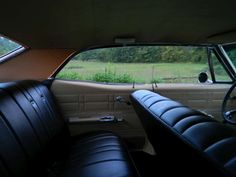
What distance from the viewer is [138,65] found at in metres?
3.78

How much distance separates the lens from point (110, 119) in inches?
141

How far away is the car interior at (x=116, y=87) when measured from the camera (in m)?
1.57

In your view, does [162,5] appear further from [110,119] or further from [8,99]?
[110,119]

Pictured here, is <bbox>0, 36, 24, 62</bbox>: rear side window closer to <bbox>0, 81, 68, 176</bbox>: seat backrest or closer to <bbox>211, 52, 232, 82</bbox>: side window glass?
<bbox>0, 81, 68, 176</bbox>: seat backrest

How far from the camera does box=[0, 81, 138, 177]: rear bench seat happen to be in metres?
1.85

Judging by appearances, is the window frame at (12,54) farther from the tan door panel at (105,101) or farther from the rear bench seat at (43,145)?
the rear bench seat at (43,145)

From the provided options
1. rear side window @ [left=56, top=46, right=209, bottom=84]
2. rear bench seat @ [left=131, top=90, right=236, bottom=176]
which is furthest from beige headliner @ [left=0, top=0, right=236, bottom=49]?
rear bench seat @ [left=131, top=90, right=236, bottom=176]

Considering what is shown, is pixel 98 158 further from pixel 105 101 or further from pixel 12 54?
pixel 12 54

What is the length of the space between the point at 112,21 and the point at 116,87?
4.02ft

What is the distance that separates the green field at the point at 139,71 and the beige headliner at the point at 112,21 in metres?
0.34

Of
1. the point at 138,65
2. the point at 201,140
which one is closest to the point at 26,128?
the point at 201,140

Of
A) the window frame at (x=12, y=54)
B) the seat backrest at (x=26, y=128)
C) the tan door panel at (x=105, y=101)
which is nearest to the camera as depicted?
the seat backrest at (x=26, y=128)

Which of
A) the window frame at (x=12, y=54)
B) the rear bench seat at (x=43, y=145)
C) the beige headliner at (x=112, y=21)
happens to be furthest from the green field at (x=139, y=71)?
the rear bench seat at (x=43, y=145)

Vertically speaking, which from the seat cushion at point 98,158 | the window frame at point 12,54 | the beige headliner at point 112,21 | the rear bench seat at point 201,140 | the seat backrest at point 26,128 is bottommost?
the seat cushion at point 98,158
